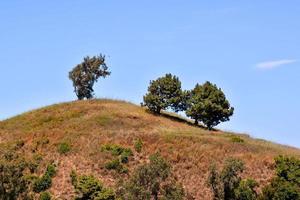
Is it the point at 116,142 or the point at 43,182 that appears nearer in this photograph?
the point at 43,182

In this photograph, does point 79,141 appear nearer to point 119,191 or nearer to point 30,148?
point 30,148

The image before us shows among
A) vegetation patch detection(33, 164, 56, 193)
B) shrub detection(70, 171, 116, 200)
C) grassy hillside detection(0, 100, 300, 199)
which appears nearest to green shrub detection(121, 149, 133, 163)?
grassy hillside detection(0, 100, 300, 199)

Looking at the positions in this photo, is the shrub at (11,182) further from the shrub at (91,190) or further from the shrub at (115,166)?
the shrub at (115,166)

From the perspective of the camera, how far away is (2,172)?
56938 millimetres

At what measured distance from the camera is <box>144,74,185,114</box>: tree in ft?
316

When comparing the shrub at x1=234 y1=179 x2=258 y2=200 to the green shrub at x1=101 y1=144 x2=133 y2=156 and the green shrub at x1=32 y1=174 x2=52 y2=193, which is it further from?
the green shrub at x1=32 y1=174 x2=52 y2=193

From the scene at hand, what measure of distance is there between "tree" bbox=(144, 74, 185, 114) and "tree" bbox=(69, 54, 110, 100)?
1363cm

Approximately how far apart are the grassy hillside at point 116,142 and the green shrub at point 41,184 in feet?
2.98

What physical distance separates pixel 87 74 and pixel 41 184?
4214 centimetres

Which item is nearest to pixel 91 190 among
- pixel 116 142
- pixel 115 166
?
pixel 115 166

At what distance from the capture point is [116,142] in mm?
78250

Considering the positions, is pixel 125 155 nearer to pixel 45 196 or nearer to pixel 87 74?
pixel 45 196

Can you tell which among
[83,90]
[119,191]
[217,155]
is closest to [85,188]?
[119,191]

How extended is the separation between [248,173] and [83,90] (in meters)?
46.7
